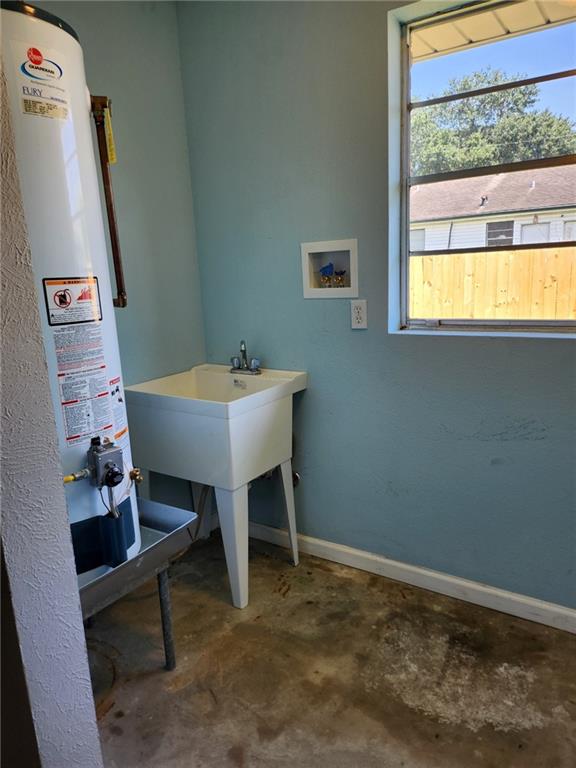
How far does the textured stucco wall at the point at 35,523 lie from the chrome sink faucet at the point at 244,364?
1.50 m

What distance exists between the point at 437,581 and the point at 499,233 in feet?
4.50

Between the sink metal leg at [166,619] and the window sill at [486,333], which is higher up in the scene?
the window sill at [486,333]

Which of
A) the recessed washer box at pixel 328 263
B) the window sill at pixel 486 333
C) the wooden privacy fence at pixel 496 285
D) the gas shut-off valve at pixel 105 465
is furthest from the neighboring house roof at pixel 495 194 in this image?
the gas shut-off valve at pixel 105 465

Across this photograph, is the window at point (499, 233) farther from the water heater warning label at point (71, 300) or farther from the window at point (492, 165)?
the water heater warning label at point (71, 300)

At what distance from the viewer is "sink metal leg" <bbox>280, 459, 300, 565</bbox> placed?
86.6 inches

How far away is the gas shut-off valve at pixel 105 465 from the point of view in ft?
4.37

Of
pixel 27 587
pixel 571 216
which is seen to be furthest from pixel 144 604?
pixel 571 216

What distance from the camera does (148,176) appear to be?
217 cm

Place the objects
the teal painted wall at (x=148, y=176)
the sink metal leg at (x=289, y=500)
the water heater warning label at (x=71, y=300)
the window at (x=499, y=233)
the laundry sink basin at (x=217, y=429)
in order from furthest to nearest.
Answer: the sink metal leg at (x=289, y=500) → the teal painted wall at (x=148, y=176) → the laundry sink basin at (x=217, y=429) → the window at (x=499, y=233) → the water heater warning label at (x=71, y=300)

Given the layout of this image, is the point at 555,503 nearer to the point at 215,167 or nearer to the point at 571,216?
the point at 571,216

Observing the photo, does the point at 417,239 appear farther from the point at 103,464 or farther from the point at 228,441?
the point at 103,464

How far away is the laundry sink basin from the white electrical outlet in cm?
34

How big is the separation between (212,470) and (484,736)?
119cm

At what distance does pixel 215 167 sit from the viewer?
2.27 metres
